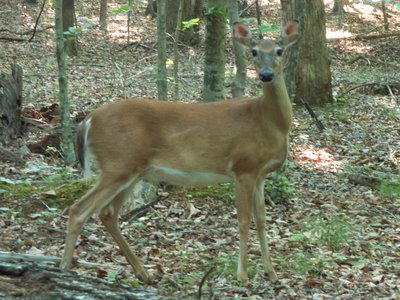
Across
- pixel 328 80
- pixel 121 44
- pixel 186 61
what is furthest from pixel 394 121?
pixel 121 44

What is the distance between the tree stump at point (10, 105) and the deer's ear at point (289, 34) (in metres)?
5.00

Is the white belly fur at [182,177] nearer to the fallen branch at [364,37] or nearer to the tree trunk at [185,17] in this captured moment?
the tree trunk at [185,17]

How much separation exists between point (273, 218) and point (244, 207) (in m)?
1.93

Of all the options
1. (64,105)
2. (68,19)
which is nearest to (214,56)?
(64,105)

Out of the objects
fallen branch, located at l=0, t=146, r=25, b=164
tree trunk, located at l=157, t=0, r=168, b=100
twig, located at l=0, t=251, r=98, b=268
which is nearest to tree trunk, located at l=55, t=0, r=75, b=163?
fallen branch, located at l=0, t=146, r=25, b=164

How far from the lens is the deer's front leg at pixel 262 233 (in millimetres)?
5984

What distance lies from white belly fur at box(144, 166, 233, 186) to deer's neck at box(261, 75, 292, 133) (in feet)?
2.20

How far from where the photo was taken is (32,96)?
13.1 m

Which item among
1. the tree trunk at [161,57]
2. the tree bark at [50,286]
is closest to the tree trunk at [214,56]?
the tree trunk at [161,57]

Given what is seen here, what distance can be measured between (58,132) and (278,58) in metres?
4.74

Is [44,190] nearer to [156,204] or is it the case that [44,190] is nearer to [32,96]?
[156,204]

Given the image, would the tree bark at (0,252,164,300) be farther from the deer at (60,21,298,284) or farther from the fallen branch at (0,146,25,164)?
the fallen branch at (0,146,25,164)

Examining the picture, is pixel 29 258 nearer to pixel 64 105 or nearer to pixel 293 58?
pixel 64 105

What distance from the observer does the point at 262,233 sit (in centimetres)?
617
